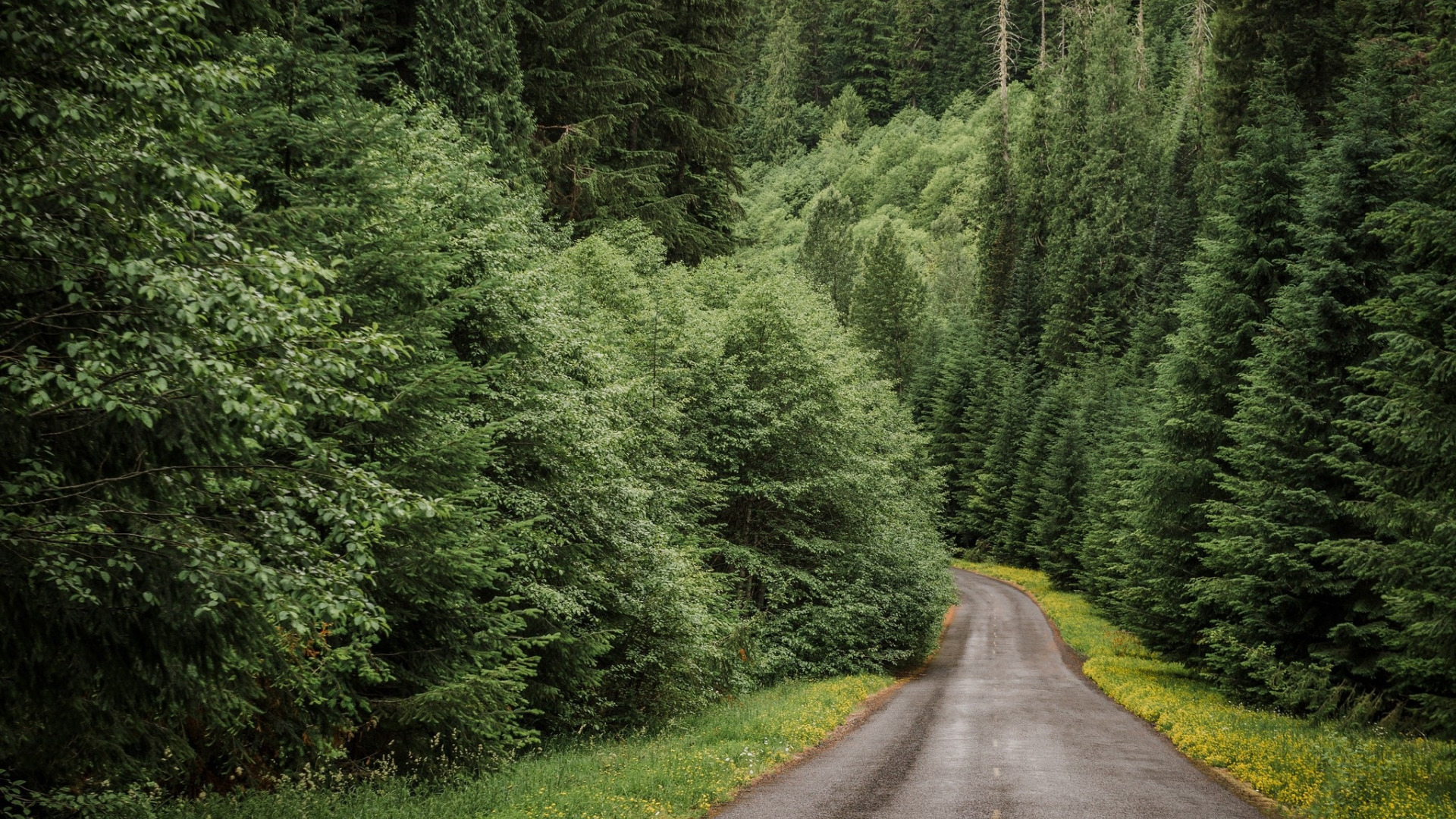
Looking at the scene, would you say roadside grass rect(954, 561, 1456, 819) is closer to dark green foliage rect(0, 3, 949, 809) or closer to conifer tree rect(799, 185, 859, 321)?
dark green foliage rect(0, 3, 949, 809)

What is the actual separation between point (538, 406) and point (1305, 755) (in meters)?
12.6

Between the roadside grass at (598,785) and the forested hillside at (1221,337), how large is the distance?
973 centimetres

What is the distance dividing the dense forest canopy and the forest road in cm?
328

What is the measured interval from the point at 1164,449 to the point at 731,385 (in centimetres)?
1172

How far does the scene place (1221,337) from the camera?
76.0 ft

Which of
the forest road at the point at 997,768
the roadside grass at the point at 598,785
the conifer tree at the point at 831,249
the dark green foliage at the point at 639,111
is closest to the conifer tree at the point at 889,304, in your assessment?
the conifer tree at the point at 831,249

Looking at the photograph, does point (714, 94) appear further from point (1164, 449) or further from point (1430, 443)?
point (1430, 443)

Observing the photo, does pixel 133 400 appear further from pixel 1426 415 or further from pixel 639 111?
pixel 639 111

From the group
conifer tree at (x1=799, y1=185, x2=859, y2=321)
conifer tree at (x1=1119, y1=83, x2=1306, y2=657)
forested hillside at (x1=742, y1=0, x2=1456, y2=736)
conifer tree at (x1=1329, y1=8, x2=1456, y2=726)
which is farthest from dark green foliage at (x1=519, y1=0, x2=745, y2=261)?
conifer tree at (x1=799, y1=185, x2=859, y2=321)

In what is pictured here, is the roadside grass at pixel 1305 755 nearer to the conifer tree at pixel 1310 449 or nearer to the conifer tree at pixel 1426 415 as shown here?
the conifer tree at pixel 1426 415

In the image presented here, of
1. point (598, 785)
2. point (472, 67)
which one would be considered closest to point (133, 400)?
point (598, 785)

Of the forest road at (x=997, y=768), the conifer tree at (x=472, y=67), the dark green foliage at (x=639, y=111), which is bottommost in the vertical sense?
the forest road at (x=997, y=768)

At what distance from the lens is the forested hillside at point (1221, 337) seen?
14.4 m

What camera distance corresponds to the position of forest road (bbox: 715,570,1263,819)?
11.2 meters
